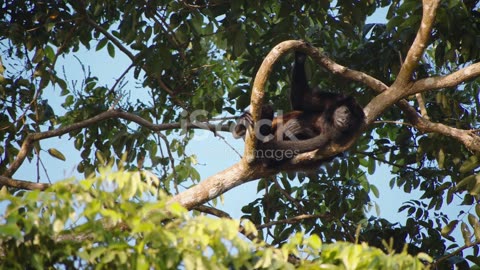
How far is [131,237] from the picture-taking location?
230cm

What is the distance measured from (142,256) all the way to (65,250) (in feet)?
1.15

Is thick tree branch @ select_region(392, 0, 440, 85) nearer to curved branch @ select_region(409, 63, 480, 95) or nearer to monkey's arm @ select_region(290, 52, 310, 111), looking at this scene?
curved branch @ select_region(409, 63, 480, 95)

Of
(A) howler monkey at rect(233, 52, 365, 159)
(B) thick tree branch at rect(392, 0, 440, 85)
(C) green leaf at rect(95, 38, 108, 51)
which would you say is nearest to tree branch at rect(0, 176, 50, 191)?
(A) howler monkey at rect(233, 52, 365, 159)

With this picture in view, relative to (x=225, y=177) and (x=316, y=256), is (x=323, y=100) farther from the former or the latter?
(x=316, y=256)

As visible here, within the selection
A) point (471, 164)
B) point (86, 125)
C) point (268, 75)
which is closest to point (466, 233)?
point (471, 164)

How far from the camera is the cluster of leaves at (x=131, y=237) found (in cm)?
215

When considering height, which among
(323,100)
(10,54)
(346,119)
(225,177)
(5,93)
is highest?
(10,54)

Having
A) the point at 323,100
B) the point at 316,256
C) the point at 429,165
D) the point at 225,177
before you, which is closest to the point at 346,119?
the point at 323,100

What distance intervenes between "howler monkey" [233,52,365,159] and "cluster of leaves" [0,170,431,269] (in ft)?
6.17

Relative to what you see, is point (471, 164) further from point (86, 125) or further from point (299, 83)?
point (86, 125)

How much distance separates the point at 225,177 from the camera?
4.11 meters

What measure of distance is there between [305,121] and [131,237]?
3.29 metres

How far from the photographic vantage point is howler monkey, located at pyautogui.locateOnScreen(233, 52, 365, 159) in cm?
454

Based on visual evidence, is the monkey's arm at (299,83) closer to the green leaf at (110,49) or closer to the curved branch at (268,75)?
the curved branch at (268,75)
